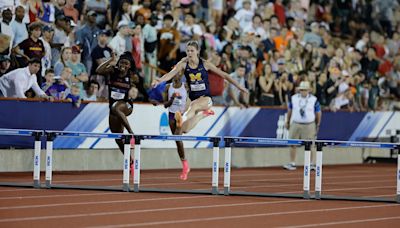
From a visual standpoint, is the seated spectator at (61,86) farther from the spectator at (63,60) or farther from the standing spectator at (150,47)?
the standing spectator at (150,47)

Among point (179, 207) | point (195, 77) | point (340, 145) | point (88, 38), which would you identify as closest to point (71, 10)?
point (88, 38)

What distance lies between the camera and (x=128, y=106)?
18.0 metres

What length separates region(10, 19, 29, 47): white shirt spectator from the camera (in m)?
18.7

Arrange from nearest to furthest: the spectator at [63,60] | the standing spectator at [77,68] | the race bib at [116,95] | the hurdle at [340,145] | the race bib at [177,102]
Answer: the hurdle at [340,145]
the race bib at [116,95]
the race bib at [177,102]
the spectator at [63,60]
the standing spectator at [77,68]

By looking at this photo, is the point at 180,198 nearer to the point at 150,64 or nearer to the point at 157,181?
the point at 157,181

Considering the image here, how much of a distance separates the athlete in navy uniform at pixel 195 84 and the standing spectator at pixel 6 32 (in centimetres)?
357

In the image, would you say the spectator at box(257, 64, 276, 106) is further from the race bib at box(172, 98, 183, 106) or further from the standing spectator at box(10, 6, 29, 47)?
the standing spectator at box(10, 6, 29, 47)

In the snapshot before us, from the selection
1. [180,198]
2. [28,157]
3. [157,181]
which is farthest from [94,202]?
[28,157]

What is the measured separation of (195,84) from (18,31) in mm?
4035

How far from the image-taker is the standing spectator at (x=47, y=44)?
1905 cm

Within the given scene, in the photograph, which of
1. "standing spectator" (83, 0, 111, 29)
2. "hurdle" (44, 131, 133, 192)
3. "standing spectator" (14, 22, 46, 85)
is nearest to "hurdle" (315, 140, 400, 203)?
"hurdle" (44, 131, 133, 192)

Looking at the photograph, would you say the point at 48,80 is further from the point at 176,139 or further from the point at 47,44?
the point at 176,139

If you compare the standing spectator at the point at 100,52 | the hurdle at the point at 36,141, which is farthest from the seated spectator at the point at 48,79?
the hurdle at the point at 36,141

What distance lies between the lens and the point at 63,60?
1945 cm
